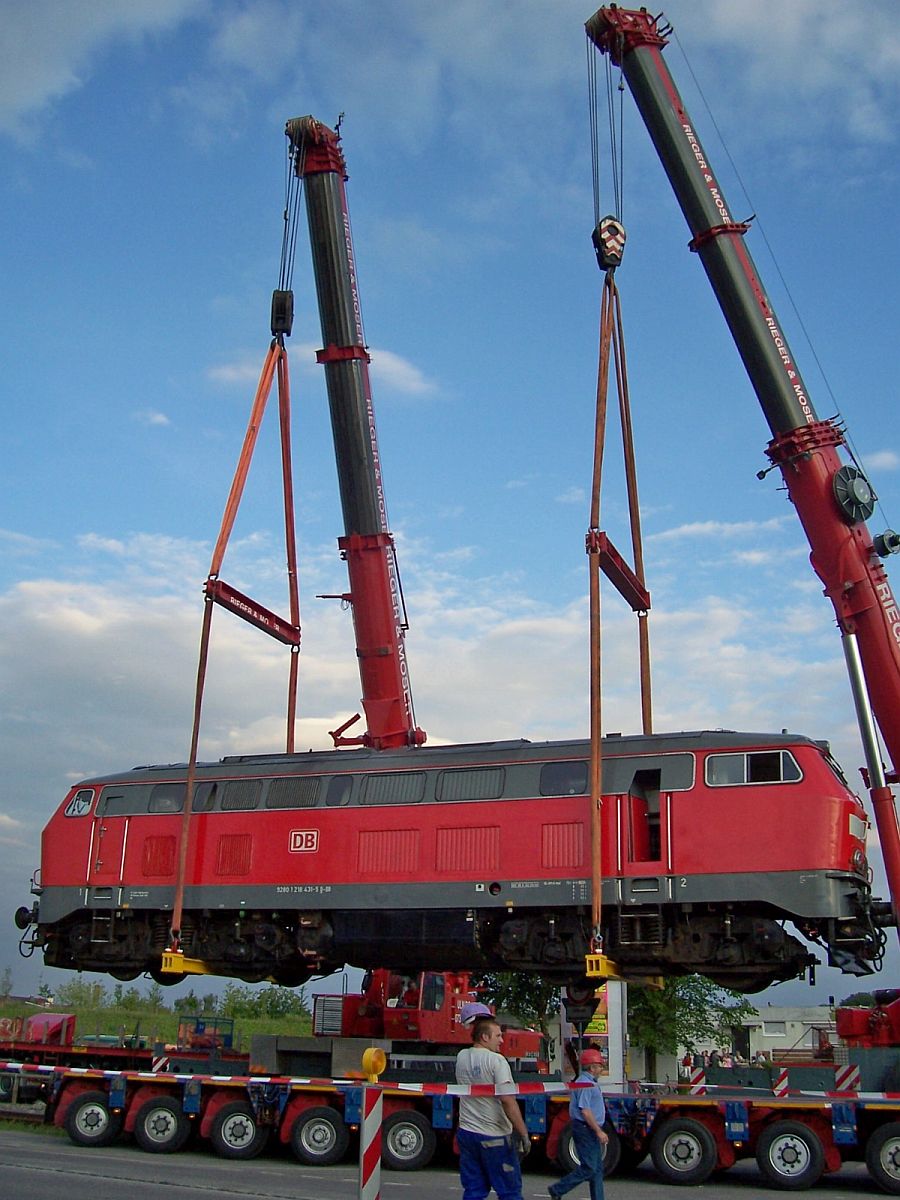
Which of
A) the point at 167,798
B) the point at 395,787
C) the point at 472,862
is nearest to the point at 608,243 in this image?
the point at 395,787

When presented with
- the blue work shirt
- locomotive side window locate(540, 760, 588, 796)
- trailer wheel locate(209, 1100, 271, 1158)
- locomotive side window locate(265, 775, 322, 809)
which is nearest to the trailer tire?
trailer wheel locate(209, 1100, 271, 1158)

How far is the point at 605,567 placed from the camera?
1712cm

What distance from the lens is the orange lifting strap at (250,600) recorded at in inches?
695

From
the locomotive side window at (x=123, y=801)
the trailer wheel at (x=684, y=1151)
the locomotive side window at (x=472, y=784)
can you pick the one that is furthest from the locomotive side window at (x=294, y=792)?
the trailer wheel at (x=684, y=1151)

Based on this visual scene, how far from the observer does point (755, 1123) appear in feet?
46.6

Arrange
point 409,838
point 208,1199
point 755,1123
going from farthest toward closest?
point 409,838
point 755,1123
point 208,1199

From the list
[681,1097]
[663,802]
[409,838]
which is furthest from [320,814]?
[681,1097]

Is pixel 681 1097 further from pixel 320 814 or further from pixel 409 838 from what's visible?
pixel 320 814

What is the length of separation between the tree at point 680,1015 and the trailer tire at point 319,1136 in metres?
24.4

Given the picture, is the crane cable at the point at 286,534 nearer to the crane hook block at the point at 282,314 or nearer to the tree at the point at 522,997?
the crane hook block at the point at 282,314

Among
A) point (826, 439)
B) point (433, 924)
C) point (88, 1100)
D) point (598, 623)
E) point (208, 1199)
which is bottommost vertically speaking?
point (208, 1199)

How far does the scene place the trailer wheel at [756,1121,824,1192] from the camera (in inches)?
536

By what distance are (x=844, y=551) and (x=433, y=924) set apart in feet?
25.4

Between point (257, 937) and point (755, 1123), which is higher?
point (257, 937)
